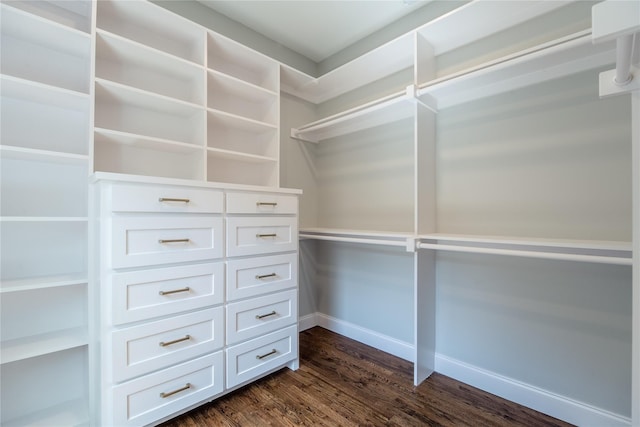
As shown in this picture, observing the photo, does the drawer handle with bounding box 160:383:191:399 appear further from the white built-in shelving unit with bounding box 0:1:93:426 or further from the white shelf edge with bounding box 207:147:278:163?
the white shelf edge with bounding box 207:147:278:163

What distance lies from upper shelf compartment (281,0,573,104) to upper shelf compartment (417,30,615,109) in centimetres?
33

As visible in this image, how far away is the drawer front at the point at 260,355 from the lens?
159 cm

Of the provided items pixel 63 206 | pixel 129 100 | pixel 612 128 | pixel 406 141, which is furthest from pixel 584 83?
pixel 63 206

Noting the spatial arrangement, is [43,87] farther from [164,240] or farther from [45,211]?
[164,240]

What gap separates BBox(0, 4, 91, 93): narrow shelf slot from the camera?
4.27 ft

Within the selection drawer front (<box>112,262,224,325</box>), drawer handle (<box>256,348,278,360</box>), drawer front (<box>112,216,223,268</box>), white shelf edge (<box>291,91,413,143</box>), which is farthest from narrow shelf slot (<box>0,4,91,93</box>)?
drawer handle (<box>256,348,278,360</box>)

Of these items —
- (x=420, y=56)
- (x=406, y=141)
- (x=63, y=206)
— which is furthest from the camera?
(x=406, y=141)

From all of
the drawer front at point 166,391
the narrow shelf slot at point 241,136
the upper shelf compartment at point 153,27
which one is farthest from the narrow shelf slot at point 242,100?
the drawer front at point 166,391

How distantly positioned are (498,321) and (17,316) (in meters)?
2.56

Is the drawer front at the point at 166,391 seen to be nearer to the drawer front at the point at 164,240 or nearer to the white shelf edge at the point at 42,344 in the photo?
the white shelf edge at the point at 42,344

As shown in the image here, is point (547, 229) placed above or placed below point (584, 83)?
below

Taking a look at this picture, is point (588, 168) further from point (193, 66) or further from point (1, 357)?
point (1, 357)

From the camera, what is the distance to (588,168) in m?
1.38

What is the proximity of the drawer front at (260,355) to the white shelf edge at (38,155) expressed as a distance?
1262 mm
